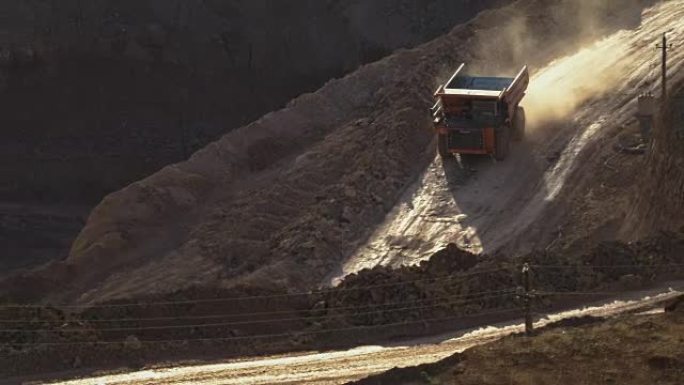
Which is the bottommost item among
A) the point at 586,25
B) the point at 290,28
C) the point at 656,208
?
the point at 656,208

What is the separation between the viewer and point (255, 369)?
19.2 meters

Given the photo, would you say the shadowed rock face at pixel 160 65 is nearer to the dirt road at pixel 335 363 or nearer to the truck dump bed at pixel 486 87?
the truck dump bed at pixel 486 87

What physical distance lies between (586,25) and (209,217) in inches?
467

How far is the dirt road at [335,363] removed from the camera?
61.7ft

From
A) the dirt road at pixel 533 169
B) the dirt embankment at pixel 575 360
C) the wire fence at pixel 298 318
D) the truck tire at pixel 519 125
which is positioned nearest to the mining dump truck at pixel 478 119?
the truck tire at pixel 519 125

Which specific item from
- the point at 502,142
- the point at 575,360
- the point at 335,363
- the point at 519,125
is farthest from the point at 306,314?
the point at 519,125

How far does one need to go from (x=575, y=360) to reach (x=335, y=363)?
4399 mm

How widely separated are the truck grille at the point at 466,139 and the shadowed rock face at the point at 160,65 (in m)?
23.2

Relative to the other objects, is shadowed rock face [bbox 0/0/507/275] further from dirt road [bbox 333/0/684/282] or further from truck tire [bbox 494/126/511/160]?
truck tire [bbox 494/126/511/160]

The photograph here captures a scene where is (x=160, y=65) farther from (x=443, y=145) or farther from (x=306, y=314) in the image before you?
(x=306, y=314)

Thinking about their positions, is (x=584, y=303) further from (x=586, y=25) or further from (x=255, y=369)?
(x=586, y=25)

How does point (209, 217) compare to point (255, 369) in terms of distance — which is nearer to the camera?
point (255, 369)

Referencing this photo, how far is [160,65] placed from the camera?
2124 inches

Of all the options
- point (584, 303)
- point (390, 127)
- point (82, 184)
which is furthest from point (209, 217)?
point (82, 184)
